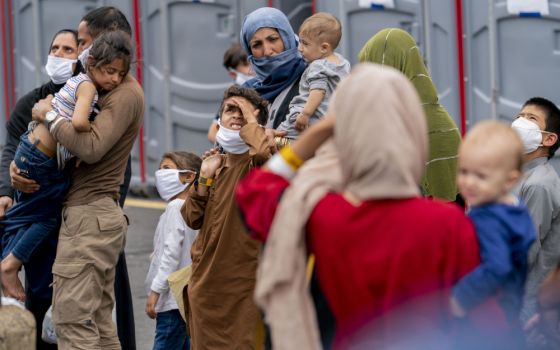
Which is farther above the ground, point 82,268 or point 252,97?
point 252,97

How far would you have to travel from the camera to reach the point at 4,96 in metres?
13.2

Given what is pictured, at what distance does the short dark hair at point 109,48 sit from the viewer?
4949 millimetres

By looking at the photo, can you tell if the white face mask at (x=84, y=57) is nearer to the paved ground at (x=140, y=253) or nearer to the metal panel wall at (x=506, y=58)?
the paved ground at (x=140, y=253)

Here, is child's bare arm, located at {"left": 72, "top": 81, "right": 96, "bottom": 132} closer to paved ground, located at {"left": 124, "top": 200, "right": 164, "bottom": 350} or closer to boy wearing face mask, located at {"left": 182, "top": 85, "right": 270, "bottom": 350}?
boy wearing face mask, located at {"left": 182, "top": 85, "right": 270, "bottom": 350}

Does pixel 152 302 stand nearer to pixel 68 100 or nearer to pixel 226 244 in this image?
pixel 226 244

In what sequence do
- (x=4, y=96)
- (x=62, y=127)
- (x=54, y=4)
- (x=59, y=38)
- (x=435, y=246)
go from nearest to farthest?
(x=435, y=246) → (x=62, y=127) → (x=59, y=38) → (x=54, y=4) → (x=4, y=96)

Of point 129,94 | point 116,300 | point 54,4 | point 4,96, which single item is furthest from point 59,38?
point 4,96

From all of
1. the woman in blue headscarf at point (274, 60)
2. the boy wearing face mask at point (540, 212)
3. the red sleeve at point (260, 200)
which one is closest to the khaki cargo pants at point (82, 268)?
the woman in blue headscarf at point (274, 60)

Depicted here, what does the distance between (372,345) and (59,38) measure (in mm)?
3153

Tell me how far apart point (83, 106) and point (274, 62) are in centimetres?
85

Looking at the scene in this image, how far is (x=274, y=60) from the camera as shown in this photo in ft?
17.1

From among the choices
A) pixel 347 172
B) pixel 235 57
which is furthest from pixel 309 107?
pixel 235 57

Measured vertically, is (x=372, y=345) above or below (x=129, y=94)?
below

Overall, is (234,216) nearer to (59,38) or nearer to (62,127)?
(62,127)
